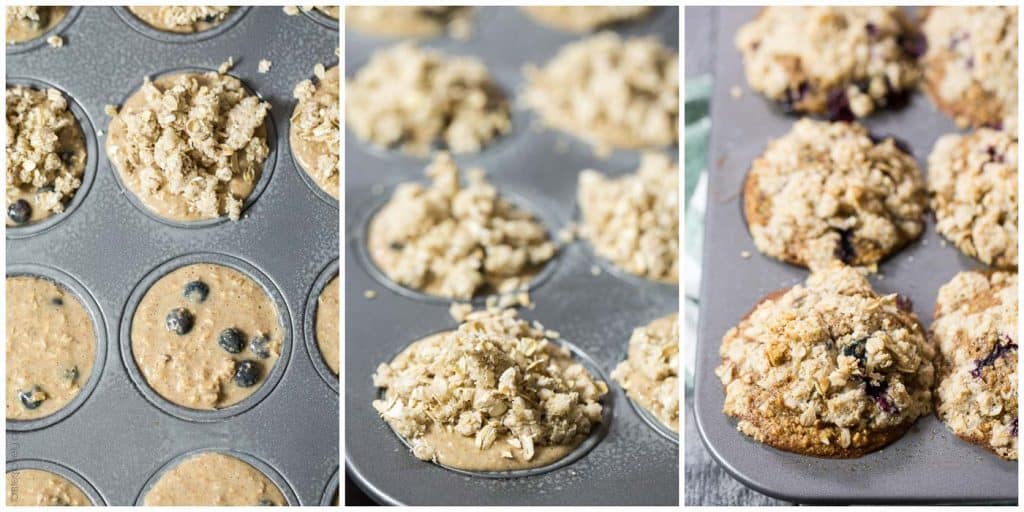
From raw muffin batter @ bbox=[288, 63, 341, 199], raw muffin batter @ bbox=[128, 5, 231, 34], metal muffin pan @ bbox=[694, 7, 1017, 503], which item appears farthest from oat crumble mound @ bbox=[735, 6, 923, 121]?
raw muffin batter @ bbox=[128, 5, 231, 34]

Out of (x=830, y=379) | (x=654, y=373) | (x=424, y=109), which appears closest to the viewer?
(x=830, y=379)

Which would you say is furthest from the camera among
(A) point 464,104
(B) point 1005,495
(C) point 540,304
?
(A) point 464,104

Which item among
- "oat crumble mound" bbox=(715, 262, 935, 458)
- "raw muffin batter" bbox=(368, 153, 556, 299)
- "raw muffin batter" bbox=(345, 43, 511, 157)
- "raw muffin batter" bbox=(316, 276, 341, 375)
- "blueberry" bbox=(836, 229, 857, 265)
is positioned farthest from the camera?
"raw muffin batter" bbox=(345, 43, 511, 157)

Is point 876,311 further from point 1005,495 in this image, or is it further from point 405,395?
point 405,395

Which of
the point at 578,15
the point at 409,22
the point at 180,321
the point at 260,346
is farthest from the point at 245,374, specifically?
the point at 578,15

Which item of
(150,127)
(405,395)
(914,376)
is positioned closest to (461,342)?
(405,395)

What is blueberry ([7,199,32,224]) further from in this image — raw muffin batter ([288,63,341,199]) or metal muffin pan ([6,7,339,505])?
raw muffin batter ([288,63,341,199])

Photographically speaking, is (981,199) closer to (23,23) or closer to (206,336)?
(206,336)
